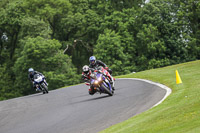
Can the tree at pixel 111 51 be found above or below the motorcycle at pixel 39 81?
above

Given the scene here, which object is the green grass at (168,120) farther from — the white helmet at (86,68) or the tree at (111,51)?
the tree at (111,51)

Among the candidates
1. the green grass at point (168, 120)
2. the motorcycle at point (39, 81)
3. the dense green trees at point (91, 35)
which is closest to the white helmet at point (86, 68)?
the green grass at point (168, 120)

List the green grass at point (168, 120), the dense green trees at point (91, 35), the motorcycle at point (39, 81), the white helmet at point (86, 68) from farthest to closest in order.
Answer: the dense green trees at point (91, 35), the motorcycle at point (39, 81), the white helmet at point (86, 68), the green grass at point (168, 120)

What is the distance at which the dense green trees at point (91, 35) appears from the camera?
50531 millimetres

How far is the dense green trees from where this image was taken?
166 ft

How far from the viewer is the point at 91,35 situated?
59.5m

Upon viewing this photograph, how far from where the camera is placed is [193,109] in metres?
9.02

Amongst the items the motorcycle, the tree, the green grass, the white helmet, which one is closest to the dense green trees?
the tree

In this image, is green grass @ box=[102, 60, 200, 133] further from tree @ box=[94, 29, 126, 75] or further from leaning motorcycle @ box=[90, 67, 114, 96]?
tree @ box=[94, 29, 126, 75]

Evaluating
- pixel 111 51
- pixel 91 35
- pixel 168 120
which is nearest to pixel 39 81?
pixel 168 120

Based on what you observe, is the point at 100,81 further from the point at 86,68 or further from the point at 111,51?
the point at 111,51

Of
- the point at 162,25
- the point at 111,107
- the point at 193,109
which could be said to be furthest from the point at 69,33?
the point at 193,109

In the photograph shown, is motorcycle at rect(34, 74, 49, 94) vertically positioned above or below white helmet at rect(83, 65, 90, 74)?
below

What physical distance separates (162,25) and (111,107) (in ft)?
134
